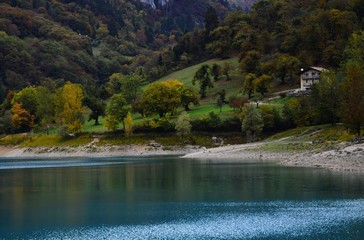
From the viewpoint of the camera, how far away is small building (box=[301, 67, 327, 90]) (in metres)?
132

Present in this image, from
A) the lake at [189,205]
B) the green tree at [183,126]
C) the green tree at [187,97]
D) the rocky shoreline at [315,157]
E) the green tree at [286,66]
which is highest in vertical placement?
the green tree at [286,66]

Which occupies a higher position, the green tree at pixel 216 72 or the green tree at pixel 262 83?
the green tree at pixel 216 72

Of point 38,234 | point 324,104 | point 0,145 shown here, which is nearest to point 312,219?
point 38,234

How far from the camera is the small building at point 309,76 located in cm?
13238

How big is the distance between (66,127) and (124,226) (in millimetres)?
95768

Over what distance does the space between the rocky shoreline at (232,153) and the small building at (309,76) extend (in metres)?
32.8

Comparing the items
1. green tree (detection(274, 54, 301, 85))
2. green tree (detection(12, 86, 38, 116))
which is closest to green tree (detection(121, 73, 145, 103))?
green tree (detection(12, 86, 38, 116))

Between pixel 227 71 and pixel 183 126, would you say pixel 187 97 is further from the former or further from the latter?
pixel 227 71

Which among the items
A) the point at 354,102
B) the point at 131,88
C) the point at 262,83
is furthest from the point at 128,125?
the point at 354,102

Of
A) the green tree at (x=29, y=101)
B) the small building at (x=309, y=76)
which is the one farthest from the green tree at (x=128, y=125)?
the small building at (x=309, y=76)

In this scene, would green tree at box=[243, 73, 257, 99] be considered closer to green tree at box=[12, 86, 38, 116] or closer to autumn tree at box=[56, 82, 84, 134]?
autumn tree at box=[56, 82, 84, 134]

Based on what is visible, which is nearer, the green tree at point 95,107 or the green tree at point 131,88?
the green tree at point 95,107

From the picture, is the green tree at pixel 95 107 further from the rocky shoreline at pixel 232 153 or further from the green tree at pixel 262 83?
the green tree at pixel 262 83

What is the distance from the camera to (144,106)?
442ft
